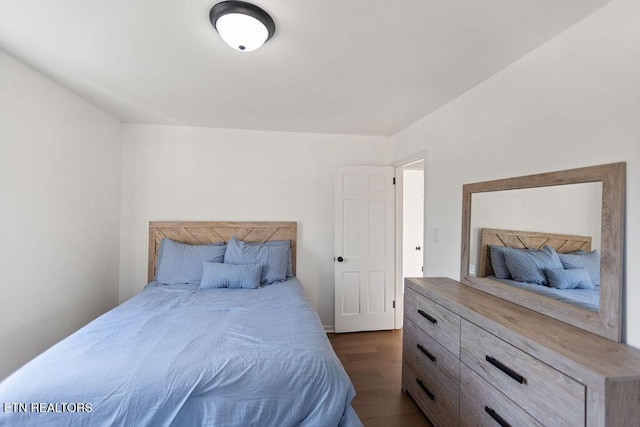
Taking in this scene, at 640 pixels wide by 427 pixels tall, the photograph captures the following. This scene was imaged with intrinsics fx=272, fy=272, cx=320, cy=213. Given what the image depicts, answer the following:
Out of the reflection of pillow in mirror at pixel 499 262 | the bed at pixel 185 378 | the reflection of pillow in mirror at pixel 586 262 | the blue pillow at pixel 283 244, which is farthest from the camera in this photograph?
the blue pillow at pixel 283 244

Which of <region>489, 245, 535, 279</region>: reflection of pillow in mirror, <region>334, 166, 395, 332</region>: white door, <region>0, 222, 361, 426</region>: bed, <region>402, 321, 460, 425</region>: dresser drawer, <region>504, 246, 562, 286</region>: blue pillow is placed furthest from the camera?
<region>334, 166, 395, 332</region>: white door

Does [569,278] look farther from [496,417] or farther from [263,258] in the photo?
[263,258]

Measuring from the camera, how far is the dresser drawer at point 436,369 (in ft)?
5.20

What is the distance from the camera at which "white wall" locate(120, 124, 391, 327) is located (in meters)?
3.04

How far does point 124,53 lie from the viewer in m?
1.70

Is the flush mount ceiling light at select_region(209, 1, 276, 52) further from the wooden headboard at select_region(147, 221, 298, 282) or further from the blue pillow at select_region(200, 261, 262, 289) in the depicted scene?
the wooden headboard at select_region(147, 221, 298, 282)

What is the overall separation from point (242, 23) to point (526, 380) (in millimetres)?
2057

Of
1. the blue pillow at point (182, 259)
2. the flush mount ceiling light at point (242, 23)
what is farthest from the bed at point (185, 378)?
the flush mount ceiling light at point (242, 23)

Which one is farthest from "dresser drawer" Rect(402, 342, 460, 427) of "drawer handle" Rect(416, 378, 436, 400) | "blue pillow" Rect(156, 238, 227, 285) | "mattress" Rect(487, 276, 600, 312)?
"blue pillow" Rect(156, 238, 227, 285)

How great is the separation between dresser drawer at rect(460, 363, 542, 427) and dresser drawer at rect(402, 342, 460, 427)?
65mm

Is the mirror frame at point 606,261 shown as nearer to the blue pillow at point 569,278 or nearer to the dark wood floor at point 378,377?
the blue pillow at point 569,278

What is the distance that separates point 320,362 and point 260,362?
11.6 inches

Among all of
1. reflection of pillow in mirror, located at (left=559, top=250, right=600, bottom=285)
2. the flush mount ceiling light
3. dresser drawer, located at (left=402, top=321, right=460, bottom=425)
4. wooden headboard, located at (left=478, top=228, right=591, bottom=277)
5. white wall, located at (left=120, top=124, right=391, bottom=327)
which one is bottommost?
dresser drawer, located at (left=402, top=321, right=460, bottom=425)

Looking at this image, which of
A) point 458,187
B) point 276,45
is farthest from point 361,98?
point 458,187
